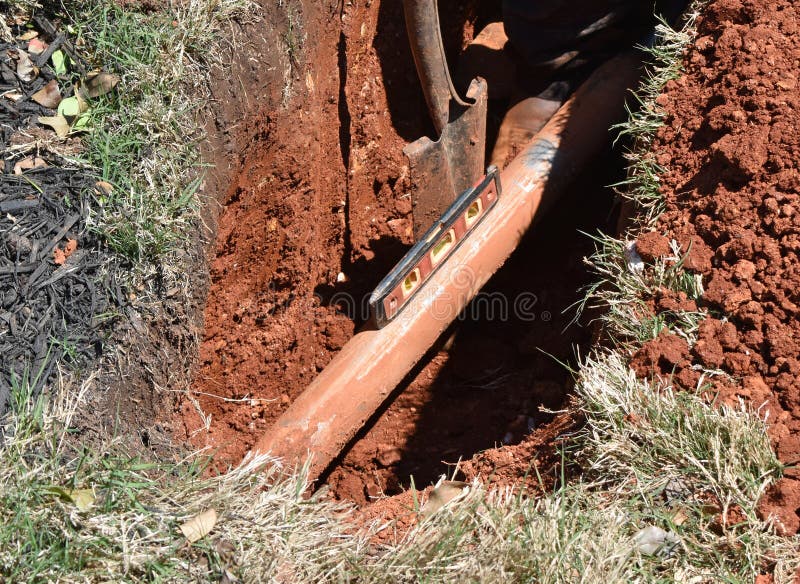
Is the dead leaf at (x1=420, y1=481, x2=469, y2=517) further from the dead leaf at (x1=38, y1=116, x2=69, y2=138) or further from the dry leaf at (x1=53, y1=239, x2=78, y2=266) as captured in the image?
the dead leaf at (x1=38, y1=116, x2=69, y2=138)

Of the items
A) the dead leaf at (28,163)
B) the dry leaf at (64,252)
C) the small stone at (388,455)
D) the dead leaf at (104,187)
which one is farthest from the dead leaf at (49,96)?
the small stone at (388,455)

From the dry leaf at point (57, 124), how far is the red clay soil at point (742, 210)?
1997 millimetres

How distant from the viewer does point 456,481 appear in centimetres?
234

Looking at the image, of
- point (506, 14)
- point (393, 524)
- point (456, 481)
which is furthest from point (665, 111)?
point (393, 524)

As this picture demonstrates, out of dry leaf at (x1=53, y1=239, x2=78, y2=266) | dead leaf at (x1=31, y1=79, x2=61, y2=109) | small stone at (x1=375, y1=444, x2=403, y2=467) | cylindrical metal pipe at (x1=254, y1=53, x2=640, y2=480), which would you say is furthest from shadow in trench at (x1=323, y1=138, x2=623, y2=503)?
dead leaf at (x1=31, y1=79, x2=61, y2=109)

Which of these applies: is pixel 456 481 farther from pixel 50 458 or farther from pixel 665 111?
pixel 665 111

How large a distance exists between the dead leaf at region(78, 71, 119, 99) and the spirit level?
4.08 feet

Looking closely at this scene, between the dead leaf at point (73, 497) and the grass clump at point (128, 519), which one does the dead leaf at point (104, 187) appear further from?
the dead leaf at point (73, 497)

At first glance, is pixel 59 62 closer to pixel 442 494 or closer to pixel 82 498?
pixel 82 498

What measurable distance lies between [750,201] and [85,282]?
208 centimetres

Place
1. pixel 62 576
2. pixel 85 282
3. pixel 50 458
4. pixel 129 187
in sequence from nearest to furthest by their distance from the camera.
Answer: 1. pixel 62 576
2. pixel 50 458
3. pixel 85 282
4. pixel 129 187

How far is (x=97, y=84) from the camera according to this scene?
2.80 m

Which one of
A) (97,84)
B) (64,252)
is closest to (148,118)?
(97,84)

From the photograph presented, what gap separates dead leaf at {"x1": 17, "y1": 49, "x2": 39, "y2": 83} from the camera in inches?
108
